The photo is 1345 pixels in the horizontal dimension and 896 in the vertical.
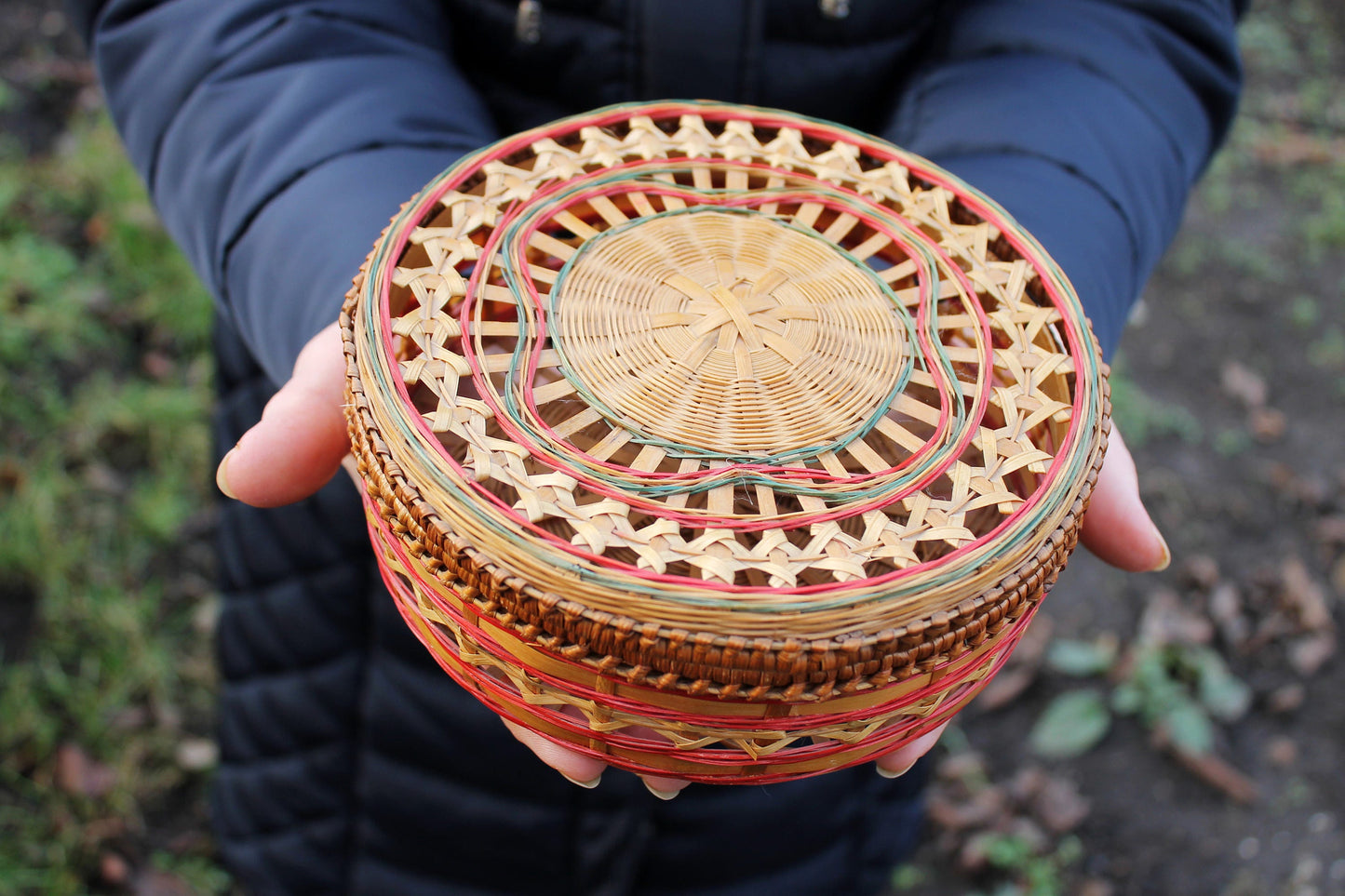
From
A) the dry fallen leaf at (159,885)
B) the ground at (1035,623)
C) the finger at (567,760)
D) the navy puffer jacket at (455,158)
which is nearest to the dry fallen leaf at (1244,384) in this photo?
the ground at (1035,623)

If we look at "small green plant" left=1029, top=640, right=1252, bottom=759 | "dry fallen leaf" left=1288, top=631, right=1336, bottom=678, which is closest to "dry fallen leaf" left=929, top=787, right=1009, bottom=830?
"small green plant" left=1029, top=640, right=1252, bottom=759

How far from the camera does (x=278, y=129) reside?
1.19 m

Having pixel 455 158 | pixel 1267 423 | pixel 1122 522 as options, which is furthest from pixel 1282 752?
pixel 455 158

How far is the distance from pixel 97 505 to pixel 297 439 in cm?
146

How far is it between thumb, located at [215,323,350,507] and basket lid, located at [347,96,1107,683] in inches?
5.1

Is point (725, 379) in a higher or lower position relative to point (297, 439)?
higher

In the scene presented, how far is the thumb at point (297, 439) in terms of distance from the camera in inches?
39.0

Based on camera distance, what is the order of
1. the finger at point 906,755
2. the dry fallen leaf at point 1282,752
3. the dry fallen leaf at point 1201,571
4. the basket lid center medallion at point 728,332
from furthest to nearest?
the dry fallen leaf at point 1201,571 → the dry fallen leaf at point 1282,752 → the finger at point 906,755 → the basket lid center medallion at point 728,332

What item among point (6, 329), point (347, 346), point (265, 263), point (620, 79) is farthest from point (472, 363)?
point (6, 329)

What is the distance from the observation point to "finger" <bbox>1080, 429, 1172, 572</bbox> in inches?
41.2

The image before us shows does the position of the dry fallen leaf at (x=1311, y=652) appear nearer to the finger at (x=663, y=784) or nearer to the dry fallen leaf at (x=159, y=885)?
the finger at (x=663, y=784)

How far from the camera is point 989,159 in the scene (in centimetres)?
126

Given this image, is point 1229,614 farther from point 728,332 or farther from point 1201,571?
point 728,332

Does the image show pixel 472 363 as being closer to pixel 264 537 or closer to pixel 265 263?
pixel 265 263
